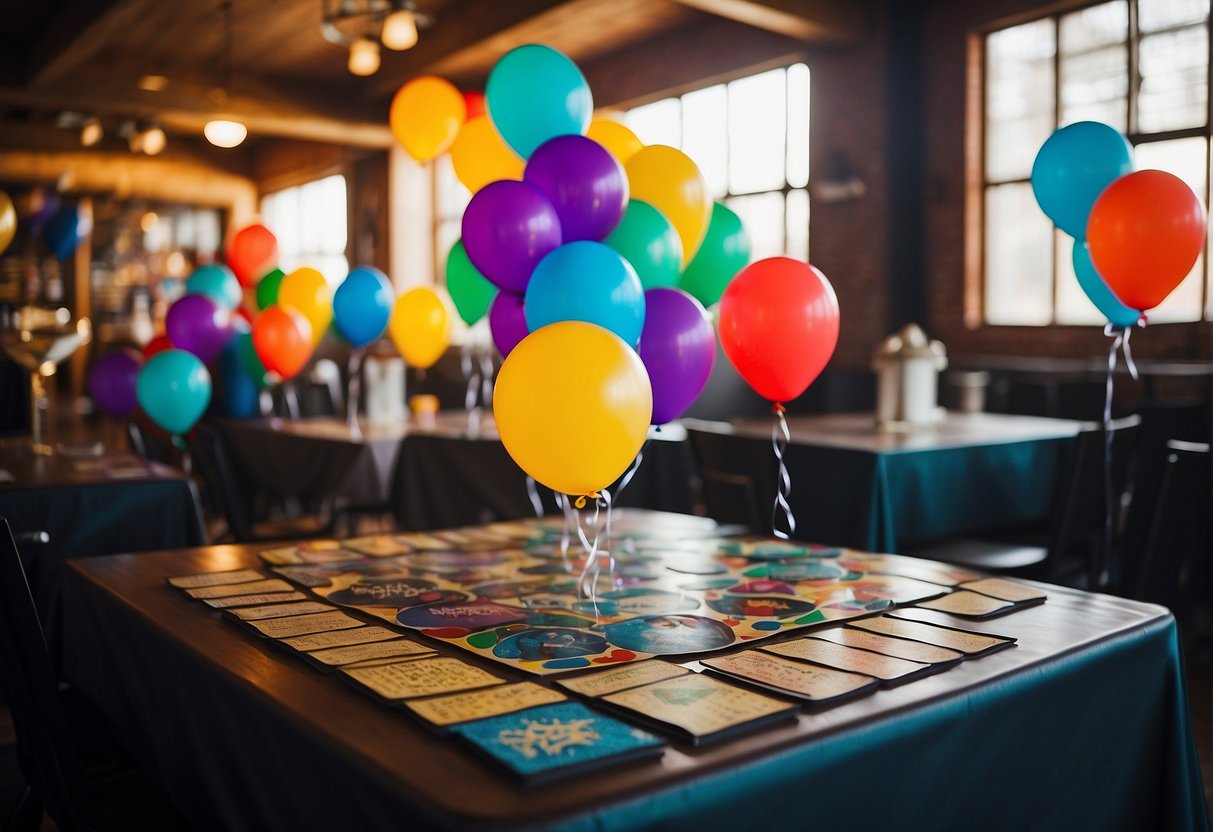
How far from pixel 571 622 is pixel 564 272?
0.59 m

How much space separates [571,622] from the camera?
148 cm

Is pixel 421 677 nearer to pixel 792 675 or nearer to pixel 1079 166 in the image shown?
pixel 792 675

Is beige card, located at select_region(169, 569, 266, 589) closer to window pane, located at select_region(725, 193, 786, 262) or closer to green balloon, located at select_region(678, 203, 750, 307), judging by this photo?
green balloon, located at select_region(678, 203, 750, 307)

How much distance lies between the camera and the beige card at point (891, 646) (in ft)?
4.19

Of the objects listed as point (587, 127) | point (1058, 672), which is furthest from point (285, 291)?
point (1058, 672)

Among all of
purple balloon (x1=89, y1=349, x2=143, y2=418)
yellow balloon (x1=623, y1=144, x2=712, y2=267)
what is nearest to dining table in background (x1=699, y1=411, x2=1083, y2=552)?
yellow balloon (x1=623, y1=144, x2=712, y2=267)

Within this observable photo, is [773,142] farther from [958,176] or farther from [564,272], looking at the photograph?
[564,272]

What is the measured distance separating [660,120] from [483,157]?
238 inches

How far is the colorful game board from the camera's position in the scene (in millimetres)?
1395

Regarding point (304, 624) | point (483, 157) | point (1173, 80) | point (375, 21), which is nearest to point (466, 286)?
point (483, 157)

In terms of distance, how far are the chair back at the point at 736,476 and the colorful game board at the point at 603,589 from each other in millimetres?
850

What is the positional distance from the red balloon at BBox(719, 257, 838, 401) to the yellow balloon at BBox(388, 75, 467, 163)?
2478mm

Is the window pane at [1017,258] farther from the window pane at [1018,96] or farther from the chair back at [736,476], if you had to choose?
the chair back at [736,476]

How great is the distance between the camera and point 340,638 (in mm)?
1379
